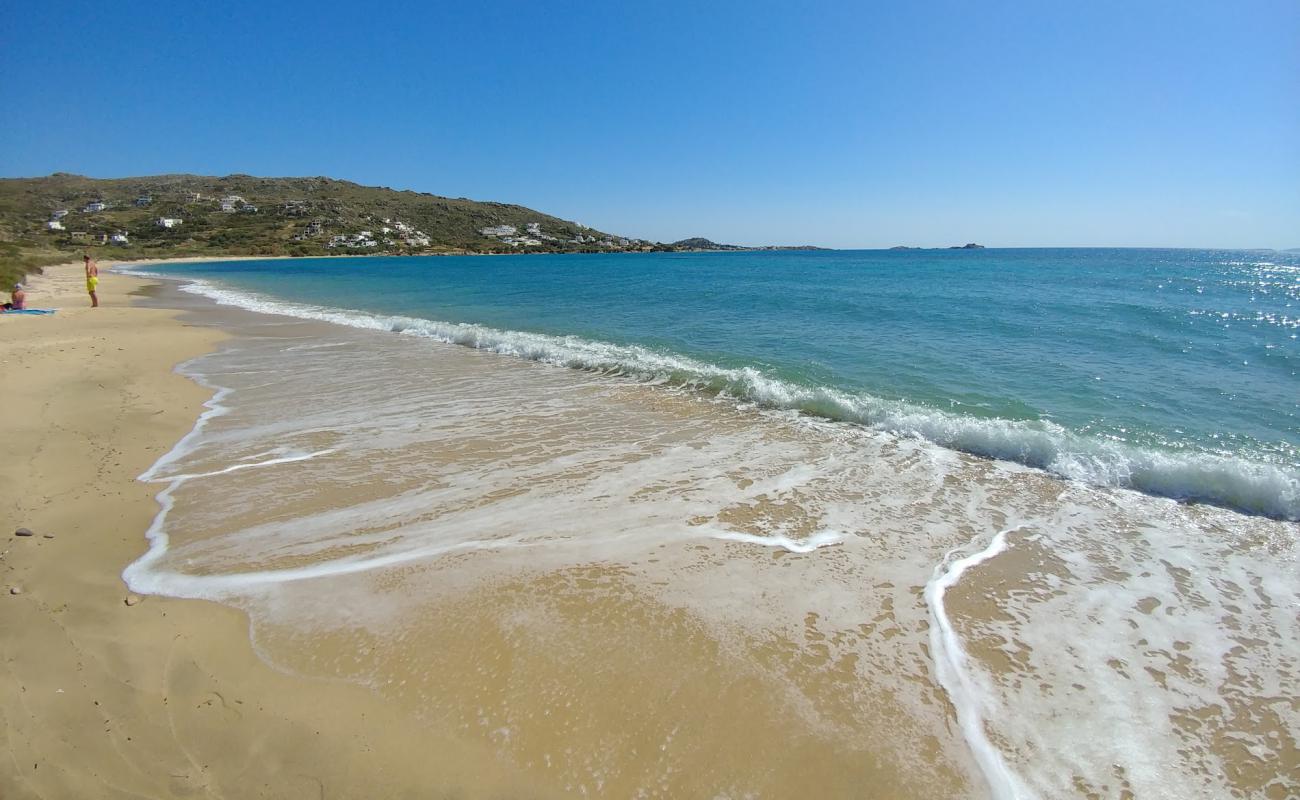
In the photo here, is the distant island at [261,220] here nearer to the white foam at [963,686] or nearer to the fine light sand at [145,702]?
the fine light sand at [145,702]

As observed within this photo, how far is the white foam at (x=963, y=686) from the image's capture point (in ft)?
10.3

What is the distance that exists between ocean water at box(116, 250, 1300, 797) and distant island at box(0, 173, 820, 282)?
101 metres

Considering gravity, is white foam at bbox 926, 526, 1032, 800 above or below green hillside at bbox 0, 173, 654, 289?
below

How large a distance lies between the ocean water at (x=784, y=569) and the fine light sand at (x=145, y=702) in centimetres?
19

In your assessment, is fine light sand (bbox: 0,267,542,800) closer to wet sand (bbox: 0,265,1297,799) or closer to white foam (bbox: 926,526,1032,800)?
wet sand (bbox: 0,265,1297,799)

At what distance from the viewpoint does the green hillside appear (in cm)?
9850

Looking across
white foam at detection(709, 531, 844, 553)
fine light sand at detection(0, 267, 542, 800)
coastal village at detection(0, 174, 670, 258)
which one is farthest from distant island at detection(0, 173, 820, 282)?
white foam at detection(709, 531, 844, 553)

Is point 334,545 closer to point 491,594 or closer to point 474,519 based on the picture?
point 474,519

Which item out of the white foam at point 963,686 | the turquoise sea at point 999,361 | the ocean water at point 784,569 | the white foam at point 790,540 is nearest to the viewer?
the white foam at point 963,686

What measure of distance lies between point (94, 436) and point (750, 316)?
20.7 m

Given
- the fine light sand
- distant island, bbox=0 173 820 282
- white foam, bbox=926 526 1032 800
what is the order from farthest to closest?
1. distant island, bbox=0 173 820 282
2. white foam, bbox=926 526 1032 800
3. the fine light sand

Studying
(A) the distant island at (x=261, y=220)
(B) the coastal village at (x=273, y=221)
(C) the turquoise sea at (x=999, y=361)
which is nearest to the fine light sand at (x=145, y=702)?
(C) the turquoise sea at (x=999, y=361)

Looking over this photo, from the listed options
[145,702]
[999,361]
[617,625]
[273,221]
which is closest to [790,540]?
[617,625]

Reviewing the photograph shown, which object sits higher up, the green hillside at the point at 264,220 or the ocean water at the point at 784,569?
the green hillside at the point at 264,220
